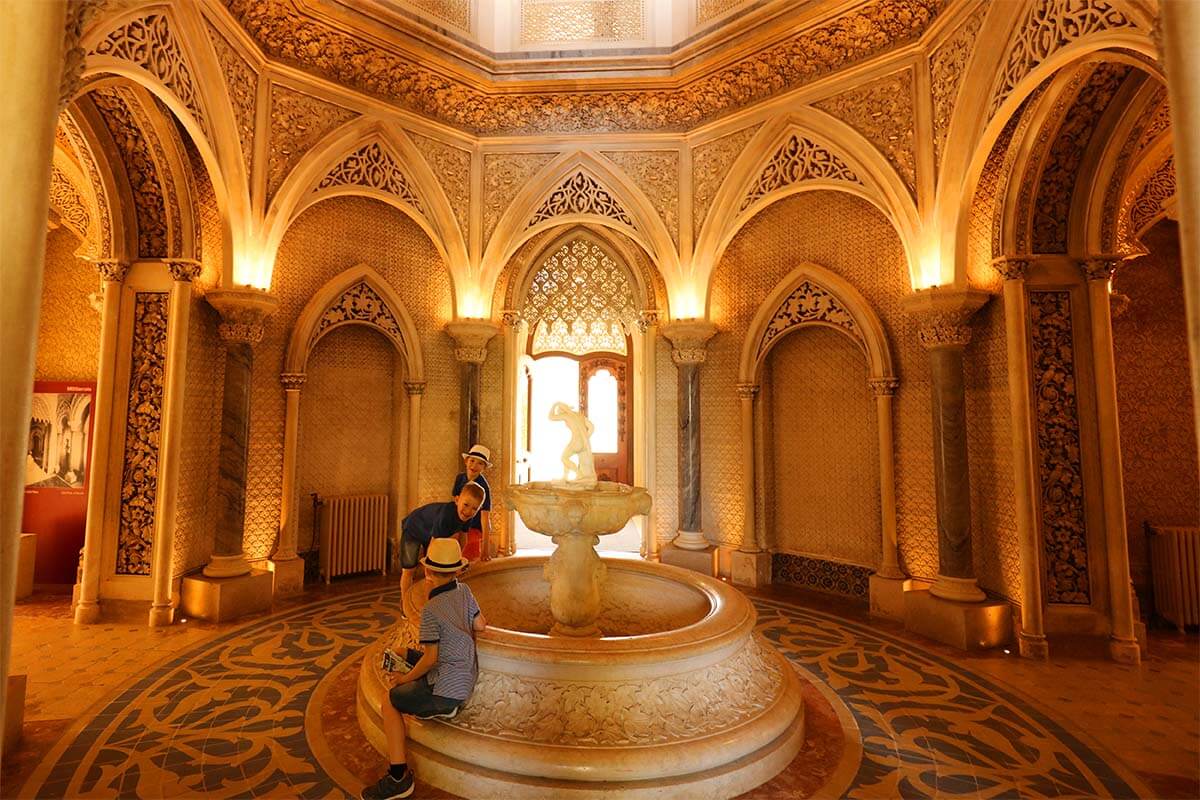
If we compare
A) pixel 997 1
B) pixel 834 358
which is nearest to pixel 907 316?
pixel 834 358

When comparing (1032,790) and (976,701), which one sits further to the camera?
(976,701)

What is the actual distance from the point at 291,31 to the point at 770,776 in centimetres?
788

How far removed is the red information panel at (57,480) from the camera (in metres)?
6.75

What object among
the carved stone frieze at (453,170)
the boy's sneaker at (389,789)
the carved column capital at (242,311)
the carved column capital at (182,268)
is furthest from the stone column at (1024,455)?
the carved column capital at (182,268)

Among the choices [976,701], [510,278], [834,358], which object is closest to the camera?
[976,701]

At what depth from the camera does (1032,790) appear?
3109mm

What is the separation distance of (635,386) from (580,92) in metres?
4.12

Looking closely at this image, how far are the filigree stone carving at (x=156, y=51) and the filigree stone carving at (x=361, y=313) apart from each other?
2.48 m

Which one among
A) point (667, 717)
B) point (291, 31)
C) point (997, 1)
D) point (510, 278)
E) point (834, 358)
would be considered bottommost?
point (667, 717)

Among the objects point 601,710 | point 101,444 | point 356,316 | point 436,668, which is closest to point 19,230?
point 436,668

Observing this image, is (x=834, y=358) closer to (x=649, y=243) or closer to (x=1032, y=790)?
(x=649, y=243)

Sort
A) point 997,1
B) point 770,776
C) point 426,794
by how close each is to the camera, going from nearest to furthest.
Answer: point 426,794, point 770,776, point 997,1

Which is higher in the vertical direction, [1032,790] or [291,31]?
[291,31]

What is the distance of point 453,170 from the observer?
795cm
